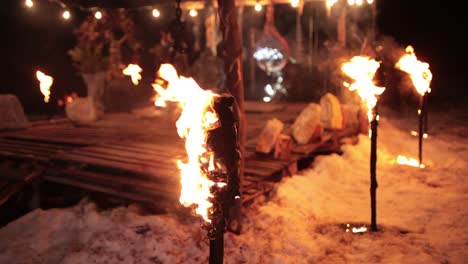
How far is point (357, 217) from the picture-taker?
587 cm

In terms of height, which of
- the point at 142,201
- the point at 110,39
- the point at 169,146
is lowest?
the point at 142,201

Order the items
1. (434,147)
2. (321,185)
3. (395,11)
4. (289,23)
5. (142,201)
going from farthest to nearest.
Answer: (395,11) < (289,23) < (434,147) < (321,185) < (142,201)

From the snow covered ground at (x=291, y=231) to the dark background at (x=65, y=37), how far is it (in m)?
6.21

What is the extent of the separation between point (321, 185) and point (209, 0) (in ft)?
32.6

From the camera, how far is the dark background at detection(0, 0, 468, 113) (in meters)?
14.5

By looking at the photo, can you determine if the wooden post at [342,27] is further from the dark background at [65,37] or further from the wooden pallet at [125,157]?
the wooden pallet at [125,157]

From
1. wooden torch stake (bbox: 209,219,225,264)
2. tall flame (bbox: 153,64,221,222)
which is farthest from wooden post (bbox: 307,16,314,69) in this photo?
wooden torch stake (bbox: 209,219,225,264)

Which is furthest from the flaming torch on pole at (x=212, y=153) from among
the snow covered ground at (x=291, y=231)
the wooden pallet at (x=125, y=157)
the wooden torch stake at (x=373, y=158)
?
the wooden torch stake at (x=373, y=158)

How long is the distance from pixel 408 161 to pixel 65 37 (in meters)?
12.4

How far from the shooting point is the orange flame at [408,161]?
8.23 meters

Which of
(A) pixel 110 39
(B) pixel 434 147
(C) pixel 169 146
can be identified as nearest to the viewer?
(C) pixel 169 146

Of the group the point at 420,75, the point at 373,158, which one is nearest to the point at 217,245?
the point at 373,158

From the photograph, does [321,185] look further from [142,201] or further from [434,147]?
[434,147]

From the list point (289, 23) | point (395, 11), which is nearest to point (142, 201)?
point (289, 23)
